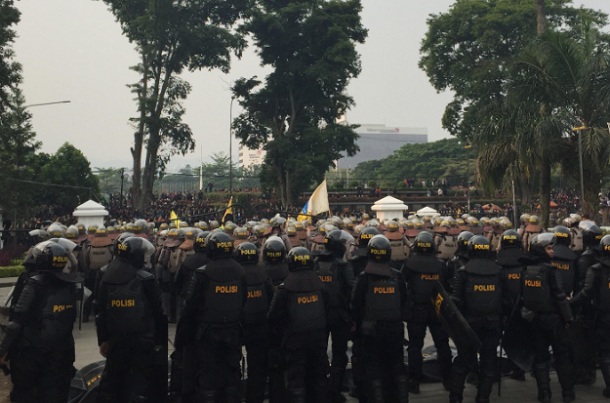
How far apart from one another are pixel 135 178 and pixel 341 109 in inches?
594

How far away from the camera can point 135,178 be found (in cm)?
4019

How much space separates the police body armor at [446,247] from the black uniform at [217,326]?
8391mm

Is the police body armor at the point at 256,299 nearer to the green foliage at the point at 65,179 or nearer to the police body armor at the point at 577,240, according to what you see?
the police body armor at the point at 577,240

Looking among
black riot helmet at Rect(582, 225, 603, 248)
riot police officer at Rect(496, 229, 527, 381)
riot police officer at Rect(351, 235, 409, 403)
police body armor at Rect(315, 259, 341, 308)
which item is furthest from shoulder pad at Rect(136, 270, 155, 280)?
black riot helmet at Rect(582, 225, 603, 248)

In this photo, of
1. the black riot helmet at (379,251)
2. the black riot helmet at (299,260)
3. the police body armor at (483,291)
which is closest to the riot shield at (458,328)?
the police body armor at (483,291)

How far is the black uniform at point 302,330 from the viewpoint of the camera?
687cm

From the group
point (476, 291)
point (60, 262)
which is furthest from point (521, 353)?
point (60, 262)

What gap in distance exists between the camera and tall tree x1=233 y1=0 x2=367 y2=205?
1683 inches

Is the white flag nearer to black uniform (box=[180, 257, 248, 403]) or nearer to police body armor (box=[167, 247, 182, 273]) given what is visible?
police body armor (box=[167, 247, 182, 273])

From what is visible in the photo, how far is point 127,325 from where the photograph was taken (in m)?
6.57

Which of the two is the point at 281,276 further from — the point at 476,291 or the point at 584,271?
the point at 584,271

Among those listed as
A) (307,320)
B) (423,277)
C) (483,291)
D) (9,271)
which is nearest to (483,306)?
(483,291)

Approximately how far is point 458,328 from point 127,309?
11.5 feet

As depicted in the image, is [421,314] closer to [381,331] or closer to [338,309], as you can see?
[338,309]
